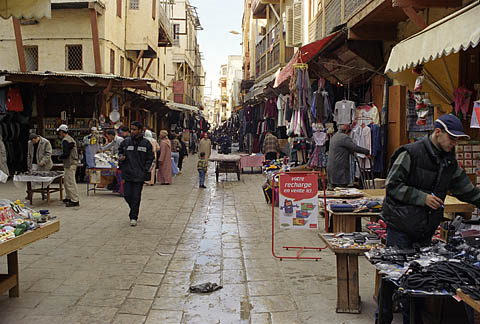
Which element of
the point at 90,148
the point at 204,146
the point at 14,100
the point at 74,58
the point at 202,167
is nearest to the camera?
the point at 202,167

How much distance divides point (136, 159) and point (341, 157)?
3.94 meters

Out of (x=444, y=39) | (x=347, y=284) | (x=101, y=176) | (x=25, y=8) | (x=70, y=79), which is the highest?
(x=70, y=79)

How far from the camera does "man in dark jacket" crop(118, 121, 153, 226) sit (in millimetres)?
9031

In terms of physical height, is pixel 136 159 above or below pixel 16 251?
above

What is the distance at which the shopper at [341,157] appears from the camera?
901 centimetres

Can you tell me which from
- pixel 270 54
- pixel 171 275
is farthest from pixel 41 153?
pixel 270 54

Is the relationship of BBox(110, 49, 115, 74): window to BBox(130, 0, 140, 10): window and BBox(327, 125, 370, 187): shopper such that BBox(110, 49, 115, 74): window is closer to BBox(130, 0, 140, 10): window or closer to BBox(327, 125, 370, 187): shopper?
BBox(130, 0, 140, 10): window

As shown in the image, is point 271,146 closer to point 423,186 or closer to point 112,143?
point 112,143

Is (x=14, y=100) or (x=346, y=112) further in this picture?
(x=14, y=100)

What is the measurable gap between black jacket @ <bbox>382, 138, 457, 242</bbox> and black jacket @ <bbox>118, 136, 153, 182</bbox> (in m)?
5.93

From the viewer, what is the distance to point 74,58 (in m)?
19.6

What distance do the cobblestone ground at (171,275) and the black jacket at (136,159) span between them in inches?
38.6

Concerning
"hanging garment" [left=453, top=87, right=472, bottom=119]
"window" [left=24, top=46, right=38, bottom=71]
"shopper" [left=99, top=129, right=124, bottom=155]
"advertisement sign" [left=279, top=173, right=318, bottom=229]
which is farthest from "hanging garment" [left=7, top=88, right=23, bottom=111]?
"hanging garment" [left=453, top=87, right=472, bottom=119]

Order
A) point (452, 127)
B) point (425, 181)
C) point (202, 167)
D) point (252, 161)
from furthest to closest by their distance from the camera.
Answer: point (252, 161)
point (202, 167)
point (425, 181)
point (452, 127)
